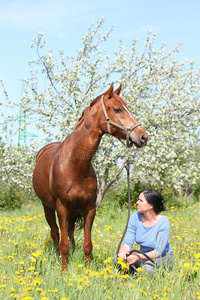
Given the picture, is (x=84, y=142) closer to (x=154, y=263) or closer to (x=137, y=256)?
(x=137, y=256)

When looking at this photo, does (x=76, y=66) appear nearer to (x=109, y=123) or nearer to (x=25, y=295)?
(x=109, y=123)

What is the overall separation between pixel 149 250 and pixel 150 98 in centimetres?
685

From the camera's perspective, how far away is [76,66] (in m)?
10.9

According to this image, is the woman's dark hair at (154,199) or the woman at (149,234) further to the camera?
the woman's dark hair at (154,199)

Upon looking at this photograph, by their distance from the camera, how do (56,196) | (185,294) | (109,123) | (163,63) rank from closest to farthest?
(185,294)
(109,123)
(56,196)
(163,63)

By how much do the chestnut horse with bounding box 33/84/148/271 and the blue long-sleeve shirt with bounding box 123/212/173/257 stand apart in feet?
1.75

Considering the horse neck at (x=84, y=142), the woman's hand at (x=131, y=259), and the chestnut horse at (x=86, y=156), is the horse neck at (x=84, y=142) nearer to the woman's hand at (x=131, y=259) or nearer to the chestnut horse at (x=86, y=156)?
the chestnut horse at (x=86, y=156)

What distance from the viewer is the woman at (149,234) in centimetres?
435

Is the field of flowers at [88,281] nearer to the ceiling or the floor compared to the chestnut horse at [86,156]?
nearer to the floor

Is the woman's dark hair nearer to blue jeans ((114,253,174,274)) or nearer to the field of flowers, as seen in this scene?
blue jeans ((114,253,174,274))

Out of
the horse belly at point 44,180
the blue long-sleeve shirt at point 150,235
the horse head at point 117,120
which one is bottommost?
the blue long-sleeve shirt at point 150,235

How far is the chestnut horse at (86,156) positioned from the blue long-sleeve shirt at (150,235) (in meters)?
0.53

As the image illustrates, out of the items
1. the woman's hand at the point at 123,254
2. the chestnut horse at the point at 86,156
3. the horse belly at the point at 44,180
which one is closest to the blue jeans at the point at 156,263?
the woman's hand at the point at 123,254

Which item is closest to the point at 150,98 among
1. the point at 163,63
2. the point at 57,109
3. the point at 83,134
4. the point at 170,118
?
the point at 170,118
